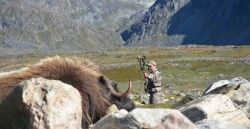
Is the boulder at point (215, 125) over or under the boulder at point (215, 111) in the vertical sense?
over

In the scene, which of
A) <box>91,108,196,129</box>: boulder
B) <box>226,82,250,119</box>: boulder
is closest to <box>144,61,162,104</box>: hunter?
<box>226,82,250,119</box>: boulder

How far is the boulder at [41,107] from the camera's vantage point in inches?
262

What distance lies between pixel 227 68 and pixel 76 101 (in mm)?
75381

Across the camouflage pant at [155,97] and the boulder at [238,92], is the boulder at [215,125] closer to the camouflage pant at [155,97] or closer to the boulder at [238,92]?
the boulder at [238,92]

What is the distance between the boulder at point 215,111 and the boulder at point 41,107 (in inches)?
113

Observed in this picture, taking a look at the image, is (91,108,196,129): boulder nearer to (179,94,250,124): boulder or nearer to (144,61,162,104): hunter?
(179,94,250,124): boulder

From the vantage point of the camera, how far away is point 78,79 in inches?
340

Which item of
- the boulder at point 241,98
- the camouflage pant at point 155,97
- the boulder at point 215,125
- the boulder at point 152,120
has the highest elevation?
the boulder at point 152,120

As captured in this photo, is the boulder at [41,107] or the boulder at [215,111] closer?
the boulder at [41,107]

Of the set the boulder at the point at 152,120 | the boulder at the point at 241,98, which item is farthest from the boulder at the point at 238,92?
the boulder at the point at 152,120

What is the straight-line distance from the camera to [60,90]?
273 inches

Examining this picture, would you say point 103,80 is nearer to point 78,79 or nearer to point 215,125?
point 78,79

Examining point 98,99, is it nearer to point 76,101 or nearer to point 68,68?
point 68,68

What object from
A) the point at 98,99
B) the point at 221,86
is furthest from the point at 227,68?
the point at 98,99
